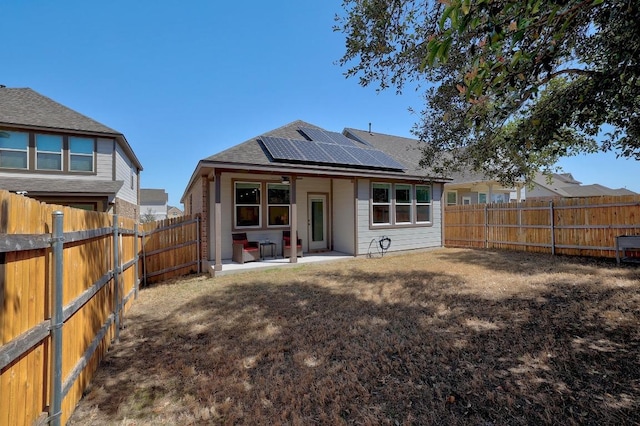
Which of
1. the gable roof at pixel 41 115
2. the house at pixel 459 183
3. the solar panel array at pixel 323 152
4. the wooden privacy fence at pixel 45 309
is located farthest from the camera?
the house at pixel 459 183

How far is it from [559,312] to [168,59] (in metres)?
13.1

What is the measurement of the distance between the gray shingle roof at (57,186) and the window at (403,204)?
1169 cm

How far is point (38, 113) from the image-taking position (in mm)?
12109

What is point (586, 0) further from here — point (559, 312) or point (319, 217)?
point (319, 217)

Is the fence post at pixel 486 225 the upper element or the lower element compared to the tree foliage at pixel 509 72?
lower

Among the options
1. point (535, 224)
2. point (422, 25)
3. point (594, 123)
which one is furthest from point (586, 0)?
point (535, 224)

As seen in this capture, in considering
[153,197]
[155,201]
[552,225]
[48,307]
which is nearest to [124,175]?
[48,307]

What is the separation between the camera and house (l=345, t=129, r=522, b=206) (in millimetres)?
16470

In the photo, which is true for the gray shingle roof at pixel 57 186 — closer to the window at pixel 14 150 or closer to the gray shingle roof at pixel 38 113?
the window at pixel 14 150

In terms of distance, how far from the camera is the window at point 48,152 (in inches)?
451

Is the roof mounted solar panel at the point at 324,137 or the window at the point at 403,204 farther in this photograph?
the roof mounted solar panel at the point at 324,137

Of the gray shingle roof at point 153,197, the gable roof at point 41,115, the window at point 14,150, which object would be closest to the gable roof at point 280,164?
the gable roof at point 41,115

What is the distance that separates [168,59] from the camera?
10.2 metres

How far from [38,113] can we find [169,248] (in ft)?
32.3
